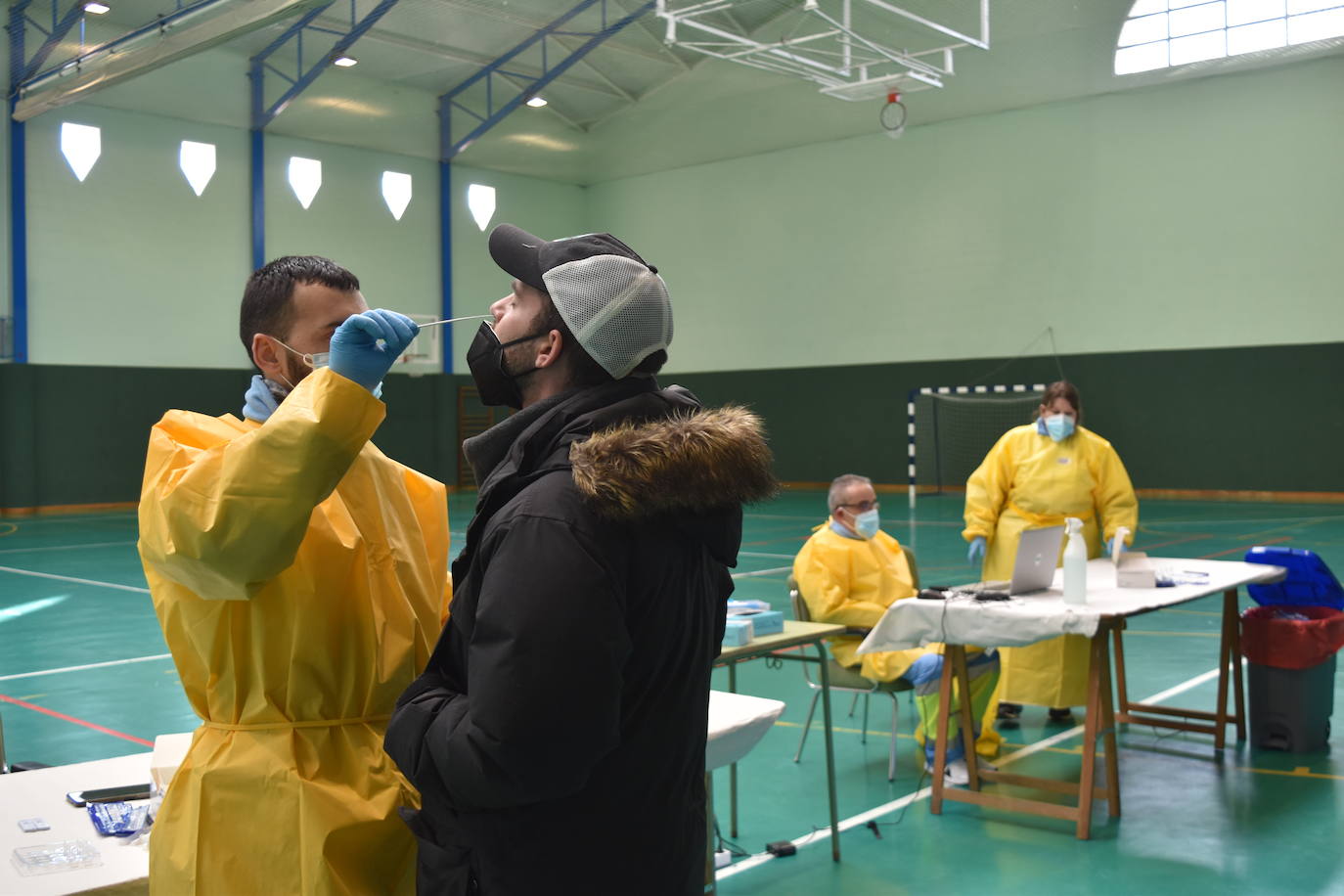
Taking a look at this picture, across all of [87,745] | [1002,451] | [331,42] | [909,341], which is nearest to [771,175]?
[909,341]

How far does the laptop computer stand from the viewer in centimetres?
544

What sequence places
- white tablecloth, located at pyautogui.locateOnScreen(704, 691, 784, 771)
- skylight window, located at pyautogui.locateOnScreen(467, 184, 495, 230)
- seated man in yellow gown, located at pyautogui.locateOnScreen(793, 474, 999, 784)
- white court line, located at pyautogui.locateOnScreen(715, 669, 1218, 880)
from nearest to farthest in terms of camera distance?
white tablecloth, located at pyautogui.locateOnScreen(704, 691, 784, 771) → white court line, located at pyautogui.locateOnScreen(715, 669, 1218, 880) → seated man in yellow gown, located at pyautogui.locateOnScreen(793, 474, 999, 784) → skylight window, located at pyautogui.locateOnScreen(467, 184, 495, 230)

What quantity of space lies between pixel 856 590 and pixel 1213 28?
15835 millimetres

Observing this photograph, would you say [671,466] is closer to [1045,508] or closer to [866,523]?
[866,523]

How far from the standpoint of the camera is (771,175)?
2347 centimetres

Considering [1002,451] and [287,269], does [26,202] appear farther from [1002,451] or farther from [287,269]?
[287,269]

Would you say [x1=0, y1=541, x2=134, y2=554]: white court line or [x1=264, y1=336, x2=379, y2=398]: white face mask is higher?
[x1=264, y1=336, x2=379, y2=398]: white face mask

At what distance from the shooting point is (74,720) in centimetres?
669

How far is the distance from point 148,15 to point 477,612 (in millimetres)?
19491

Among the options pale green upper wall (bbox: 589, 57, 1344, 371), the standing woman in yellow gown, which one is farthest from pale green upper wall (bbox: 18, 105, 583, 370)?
the standing woman in yellow gown

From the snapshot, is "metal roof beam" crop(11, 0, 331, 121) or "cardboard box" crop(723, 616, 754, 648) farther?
"metal roof beam" crop(11, 0, 331, 121)

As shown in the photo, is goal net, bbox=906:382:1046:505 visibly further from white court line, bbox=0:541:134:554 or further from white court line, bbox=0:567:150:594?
white court line, bbox=0:567:150:594

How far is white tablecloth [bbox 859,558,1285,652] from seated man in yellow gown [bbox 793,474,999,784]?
0.46 metres

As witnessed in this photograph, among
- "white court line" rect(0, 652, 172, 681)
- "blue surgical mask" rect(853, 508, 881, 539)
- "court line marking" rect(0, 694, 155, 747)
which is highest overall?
"blue surgical mask" rect(853, 508, 881, 539)
